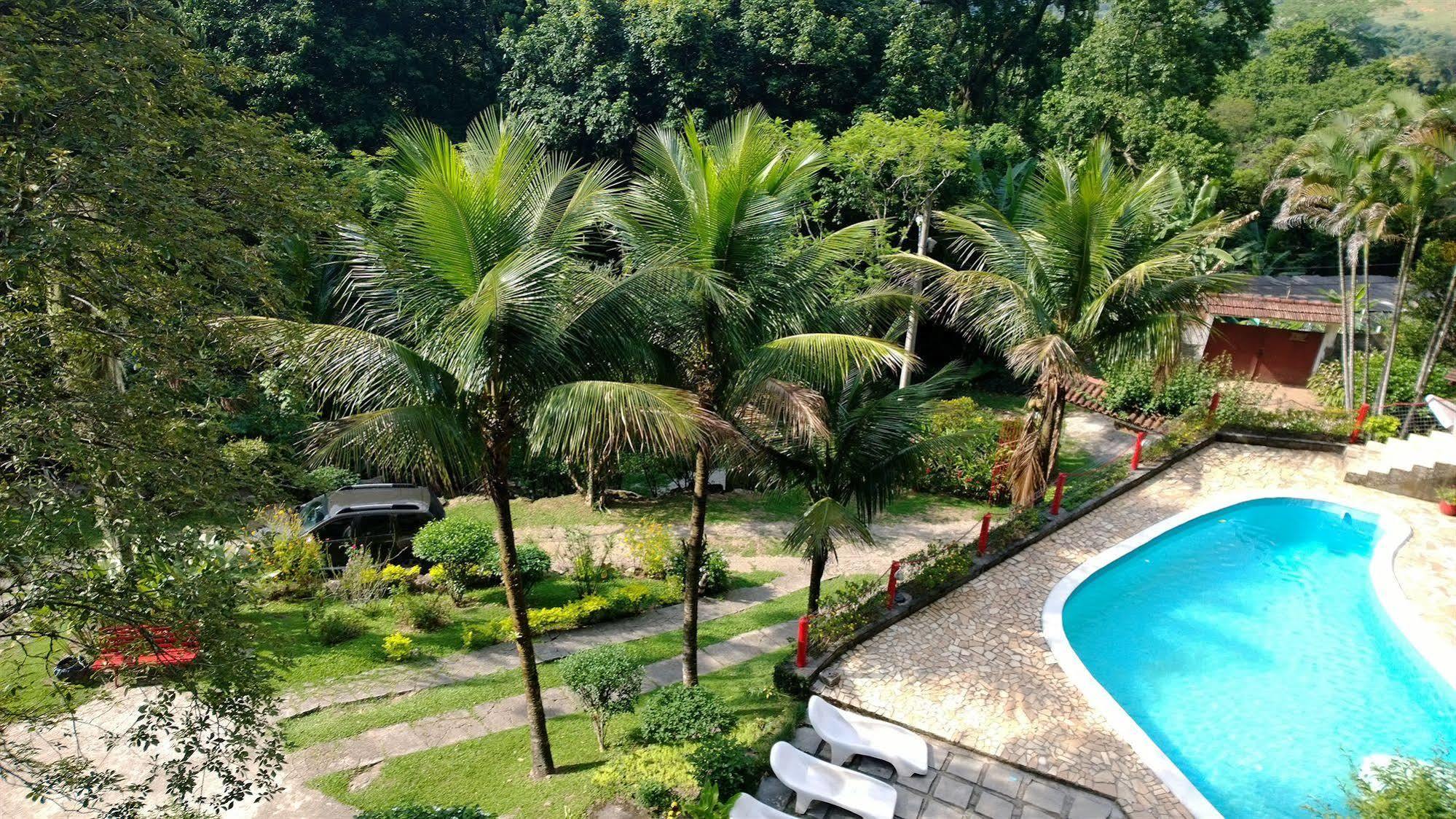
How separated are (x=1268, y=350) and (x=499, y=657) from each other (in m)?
23.5

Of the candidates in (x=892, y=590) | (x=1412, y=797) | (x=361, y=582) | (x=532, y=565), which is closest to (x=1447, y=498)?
(x=1412, y=797)

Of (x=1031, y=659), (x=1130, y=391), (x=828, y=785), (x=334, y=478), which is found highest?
(x=334, y=478)

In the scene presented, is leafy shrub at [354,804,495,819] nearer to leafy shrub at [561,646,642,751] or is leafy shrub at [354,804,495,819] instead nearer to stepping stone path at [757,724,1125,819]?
leafy shrub at [561,646,642,751]

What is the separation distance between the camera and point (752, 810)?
23.4 ft

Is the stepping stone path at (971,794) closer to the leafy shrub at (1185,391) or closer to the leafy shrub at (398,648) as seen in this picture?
the leafy shrub at (398,648)

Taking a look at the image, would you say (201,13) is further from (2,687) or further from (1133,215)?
(1133,215)

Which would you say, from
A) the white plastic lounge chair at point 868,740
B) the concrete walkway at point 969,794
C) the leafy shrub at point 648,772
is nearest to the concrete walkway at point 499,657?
the leafy shrub at point 648,772

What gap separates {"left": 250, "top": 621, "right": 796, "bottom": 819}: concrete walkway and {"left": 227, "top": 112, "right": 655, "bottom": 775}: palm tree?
9.69 feet

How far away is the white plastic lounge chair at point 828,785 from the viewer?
751cm

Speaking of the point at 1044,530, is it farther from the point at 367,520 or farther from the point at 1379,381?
the point at 1379,381

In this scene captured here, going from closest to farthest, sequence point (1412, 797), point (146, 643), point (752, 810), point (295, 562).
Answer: point (146, 643) → point (1412, 797) → point (752, 810) → point (295, 562)

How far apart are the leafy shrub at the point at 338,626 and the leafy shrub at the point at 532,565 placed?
2412 millimetres

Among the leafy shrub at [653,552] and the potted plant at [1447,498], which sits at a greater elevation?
the leafy shrub at [653,552]

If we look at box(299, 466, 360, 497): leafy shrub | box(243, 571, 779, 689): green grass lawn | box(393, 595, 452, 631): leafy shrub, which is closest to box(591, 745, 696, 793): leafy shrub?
box(243, 571, 779, 689): green grass lawn
